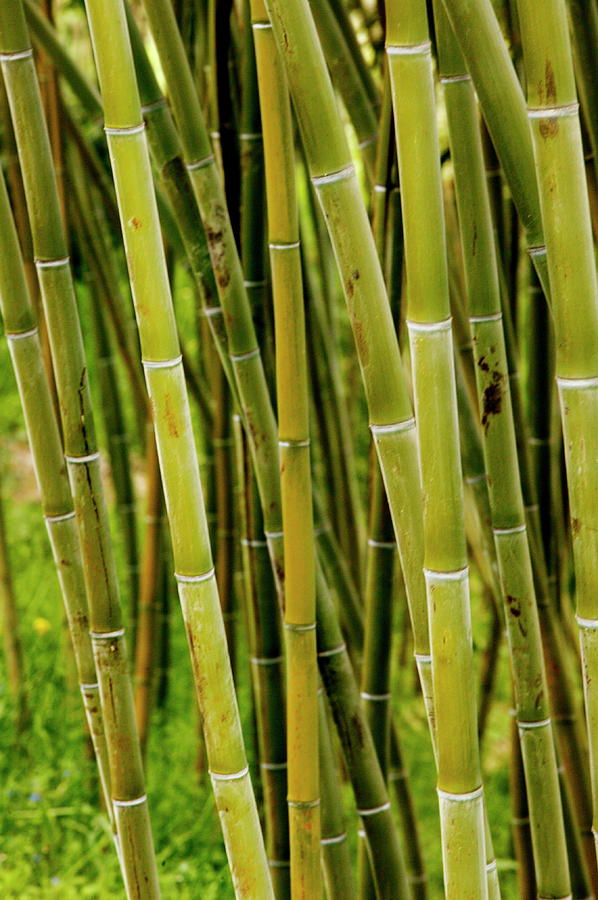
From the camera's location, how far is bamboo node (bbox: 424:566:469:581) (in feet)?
1.71

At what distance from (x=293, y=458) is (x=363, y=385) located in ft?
0.35

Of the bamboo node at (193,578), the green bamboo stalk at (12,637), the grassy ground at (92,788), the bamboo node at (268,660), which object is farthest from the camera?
the green bamboo stalk at (12,637)

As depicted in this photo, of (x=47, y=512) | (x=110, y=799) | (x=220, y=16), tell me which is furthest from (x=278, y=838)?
(x=220, y=16)

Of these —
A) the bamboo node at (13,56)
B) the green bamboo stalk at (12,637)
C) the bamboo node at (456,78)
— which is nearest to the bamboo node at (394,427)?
the bamboo node at (456,78)

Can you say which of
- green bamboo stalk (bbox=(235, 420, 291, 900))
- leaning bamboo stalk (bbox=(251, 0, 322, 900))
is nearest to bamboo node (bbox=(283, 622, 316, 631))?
leaning bamboo stalk (bbox=(251, 0, 322, 900))

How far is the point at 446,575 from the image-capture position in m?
0.52

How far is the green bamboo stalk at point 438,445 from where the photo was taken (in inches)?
18.7

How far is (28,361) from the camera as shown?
0.69 metres

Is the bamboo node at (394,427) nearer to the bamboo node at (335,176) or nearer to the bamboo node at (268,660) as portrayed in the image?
the bamboo node at (335,176)

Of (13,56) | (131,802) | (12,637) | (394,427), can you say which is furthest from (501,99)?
(12,637)

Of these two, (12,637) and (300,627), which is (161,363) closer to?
(300,627)

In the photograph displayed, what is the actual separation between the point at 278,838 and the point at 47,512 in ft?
1.40

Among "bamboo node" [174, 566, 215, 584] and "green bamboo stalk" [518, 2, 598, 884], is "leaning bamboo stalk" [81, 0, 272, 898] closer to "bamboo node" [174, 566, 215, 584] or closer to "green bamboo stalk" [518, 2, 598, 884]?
"bamboo node" [174, 566, 215, 584]

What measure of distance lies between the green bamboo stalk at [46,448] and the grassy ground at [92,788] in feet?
1.73
